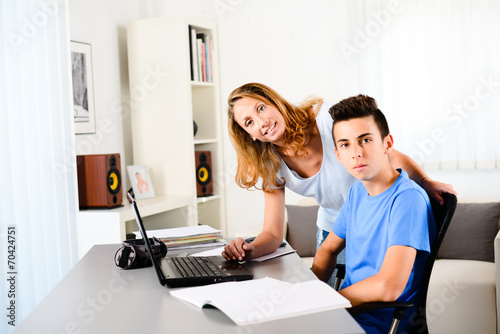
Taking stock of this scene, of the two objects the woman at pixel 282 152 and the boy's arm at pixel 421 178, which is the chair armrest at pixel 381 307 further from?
the woman at pixel 282 152

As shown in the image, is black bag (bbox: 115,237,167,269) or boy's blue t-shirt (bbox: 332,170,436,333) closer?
boy's blue t-shirt (bbox: 332,170,436,333)

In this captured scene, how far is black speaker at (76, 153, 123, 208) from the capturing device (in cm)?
328

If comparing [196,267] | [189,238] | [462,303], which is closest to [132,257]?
[196,267]

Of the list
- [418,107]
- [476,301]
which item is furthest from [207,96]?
[476,301]

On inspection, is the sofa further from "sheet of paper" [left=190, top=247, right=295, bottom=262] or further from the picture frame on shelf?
"sheet of paper" [left=190, top=247, right=295, bottom=262]

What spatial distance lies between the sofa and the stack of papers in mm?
1439

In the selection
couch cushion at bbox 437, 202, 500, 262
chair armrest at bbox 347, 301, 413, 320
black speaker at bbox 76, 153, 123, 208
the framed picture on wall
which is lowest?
couch cushion at bbox 437, 202, 500, 262

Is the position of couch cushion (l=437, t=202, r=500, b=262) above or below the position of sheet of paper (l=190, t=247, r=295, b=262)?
below

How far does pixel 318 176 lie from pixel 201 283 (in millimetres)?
736

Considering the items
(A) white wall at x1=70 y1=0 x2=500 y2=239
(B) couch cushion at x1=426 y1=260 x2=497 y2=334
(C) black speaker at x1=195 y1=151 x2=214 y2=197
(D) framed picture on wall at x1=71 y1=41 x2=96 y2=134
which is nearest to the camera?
(B) couch cushion at x1=426 y1=260 x2=497 y2=334

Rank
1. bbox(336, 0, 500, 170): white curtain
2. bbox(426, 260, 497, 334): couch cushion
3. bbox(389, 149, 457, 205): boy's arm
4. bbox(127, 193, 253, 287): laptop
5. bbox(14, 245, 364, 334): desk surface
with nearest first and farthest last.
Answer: bbox(14, 245, 364, 334): desk surface
bbox(127, 193, 253, 287): laptop
bbox(389, 149, 457, 205): boy's arm
bbox(426, 260, 497, 334): couch cushion
bbox(336, 0, 500, 170): white curtain

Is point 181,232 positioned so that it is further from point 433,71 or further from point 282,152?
point 433,71

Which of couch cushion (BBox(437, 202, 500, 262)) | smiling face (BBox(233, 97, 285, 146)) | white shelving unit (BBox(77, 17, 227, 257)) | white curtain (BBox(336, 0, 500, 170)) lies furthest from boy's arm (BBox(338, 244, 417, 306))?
white curtain (BBox(336, 0, 500, 170))

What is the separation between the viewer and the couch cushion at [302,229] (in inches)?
140
